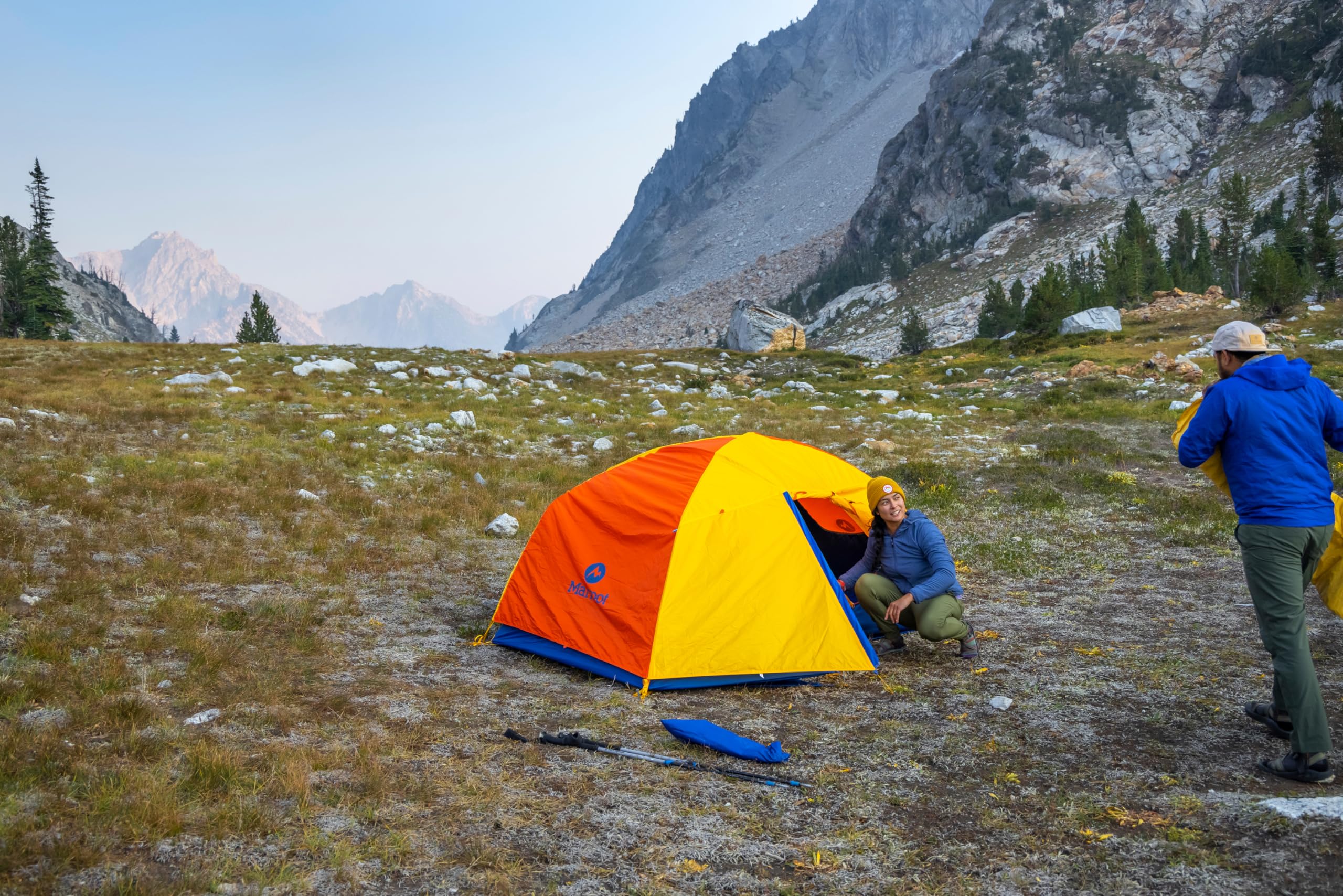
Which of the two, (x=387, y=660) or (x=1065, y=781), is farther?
(x=387, y=660)

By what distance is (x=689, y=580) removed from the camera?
7.38 meters

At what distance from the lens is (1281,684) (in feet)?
16.2

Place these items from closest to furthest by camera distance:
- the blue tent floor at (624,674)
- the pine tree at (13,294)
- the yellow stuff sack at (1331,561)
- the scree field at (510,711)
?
the scree field at (510,711), the yellow stuff sack at (1331,561), the blue tent floor at (624,674), the pine tree at (13,294)

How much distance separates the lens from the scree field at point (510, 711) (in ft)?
13.0

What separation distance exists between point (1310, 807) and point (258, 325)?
2856 inches

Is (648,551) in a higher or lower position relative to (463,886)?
higher

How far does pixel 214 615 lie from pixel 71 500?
4762 millimetres

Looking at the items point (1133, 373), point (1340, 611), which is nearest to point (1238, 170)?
point (1133, 373)

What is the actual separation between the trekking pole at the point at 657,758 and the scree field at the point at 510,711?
0.08 m

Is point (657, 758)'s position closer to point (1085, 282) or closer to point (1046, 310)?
point (1046, 310)

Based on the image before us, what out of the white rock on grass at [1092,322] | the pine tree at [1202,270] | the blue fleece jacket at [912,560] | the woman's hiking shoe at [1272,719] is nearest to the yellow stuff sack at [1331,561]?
the woman's hiking shoe at [1272,719]

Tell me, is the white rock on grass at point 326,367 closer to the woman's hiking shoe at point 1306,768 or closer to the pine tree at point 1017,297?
the woman's hiking shoe at point 1306,768

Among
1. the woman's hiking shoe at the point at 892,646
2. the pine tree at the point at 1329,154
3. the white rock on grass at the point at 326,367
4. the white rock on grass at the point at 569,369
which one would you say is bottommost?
the woman's hiking shoe at the point at 892,646

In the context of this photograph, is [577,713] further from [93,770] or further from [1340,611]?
[1340,611]
